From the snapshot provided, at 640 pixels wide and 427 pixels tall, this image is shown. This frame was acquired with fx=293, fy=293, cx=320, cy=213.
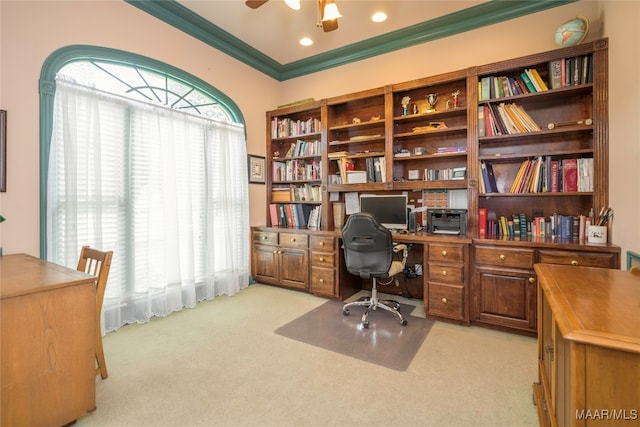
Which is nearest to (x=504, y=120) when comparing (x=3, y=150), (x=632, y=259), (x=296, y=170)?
(x=632, y=259)

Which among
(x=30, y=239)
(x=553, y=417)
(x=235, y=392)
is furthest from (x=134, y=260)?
(x=553, y=417)

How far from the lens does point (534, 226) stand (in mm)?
2762


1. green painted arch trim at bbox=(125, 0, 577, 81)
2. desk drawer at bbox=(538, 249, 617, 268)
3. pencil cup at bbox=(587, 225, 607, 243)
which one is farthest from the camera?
green painted arch trim at bbox=(125, 0, 577, 81)

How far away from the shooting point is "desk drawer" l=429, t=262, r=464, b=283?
2666 millimetres

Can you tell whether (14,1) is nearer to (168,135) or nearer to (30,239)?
(168,135)

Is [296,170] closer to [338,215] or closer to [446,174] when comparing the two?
[338,215]

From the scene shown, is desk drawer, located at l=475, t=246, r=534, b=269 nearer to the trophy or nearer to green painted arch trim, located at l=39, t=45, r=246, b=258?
the trophy

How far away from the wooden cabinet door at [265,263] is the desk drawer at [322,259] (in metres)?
0.58

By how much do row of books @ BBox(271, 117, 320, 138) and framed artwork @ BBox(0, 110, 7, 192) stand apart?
2.71 metres

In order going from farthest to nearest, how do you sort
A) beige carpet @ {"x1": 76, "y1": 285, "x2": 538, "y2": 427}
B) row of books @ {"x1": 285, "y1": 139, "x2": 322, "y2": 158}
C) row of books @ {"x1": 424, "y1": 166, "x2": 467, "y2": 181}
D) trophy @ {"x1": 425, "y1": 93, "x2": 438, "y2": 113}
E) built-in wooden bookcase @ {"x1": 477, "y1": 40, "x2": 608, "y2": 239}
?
row of books @ {"x1": 285, "y1": 139, "x2": 322, "y2": 158}, trophy @ {"x1": 425, "y1": 93, "x2": 438, "y2": 113}, row of books @ {"x1": 424, "y1": 166, "x2": 467, "y2": 181}, built-in wooden bookcase @ {"x1": 477, "y1": 40, "x2": 608, "y2": 239}, beige carpet @ {"x1": 76, "y1": 285, "x2": 538, "y2": 427}

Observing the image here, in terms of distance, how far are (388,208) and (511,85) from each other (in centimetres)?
166

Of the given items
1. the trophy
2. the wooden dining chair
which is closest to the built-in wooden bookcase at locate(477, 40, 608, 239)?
the trophy

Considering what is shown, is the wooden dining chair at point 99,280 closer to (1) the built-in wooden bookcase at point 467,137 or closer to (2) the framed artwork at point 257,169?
(2) the framed artwork at point 257,169

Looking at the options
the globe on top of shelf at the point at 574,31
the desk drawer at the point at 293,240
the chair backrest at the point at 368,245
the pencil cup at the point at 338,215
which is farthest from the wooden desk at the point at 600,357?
the pencil cup at the point at 338,215
